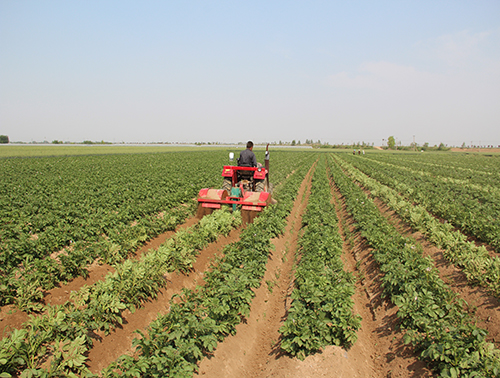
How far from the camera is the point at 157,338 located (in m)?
3.58

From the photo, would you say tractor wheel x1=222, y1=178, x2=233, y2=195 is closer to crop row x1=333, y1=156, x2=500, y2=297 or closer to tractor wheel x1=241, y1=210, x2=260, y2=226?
tractor wheel x1=241, y1=210, x2=260, y2=226

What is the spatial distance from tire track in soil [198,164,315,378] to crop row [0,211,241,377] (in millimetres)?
1554

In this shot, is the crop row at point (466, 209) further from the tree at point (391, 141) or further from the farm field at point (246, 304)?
the tree at point (391, 141)

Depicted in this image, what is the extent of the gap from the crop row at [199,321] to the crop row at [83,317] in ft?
1.71

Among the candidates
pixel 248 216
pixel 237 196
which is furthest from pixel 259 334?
pixel 237 196

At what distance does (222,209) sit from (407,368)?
6907mm

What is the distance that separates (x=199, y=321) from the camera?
419cm

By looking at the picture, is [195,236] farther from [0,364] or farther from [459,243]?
[459,243]

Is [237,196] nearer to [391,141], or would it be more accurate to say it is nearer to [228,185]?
[228,185]

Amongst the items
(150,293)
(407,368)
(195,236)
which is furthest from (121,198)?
(407,368)

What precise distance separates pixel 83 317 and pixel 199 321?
156cm

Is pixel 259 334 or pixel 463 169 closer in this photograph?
pixel 259 334

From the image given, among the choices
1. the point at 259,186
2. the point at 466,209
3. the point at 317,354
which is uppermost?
the point at 259,186

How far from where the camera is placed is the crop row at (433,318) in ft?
11.2
